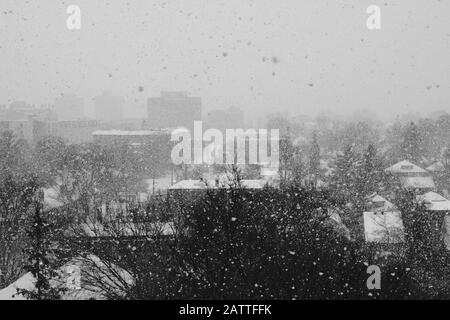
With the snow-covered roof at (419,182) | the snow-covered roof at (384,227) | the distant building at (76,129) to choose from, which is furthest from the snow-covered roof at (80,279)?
the distant building at (76,129)

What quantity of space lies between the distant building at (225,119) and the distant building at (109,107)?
89.1ft

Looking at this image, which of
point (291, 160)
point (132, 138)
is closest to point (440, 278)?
point (291, 160)

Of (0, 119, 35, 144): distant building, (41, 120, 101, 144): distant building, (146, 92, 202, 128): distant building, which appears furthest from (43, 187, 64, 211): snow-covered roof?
(146, 92, 202, 128): distant building

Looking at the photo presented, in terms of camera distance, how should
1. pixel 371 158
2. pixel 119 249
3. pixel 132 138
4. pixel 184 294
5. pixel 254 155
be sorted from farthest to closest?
pixel 132 138 < pixel 254 155 < pixel 371 158 < pixel 119 249 < pixel 184 294

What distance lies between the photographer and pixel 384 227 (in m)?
14.1

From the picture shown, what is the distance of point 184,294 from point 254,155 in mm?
37239

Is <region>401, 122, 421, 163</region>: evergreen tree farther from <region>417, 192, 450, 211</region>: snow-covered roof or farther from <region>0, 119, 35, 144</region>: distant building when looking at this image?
<region>0, 119, 35, 144</region>: distant building

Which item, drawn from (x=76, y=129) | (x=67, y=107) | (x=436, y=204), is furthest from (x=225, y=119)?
(x=436, y=204)

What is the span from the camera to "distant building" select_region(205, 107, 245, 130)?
79750 millimetres

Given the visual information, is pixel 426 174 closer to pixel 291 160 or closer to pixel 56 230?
pixel 291 160

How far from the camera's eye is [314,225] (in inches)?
412

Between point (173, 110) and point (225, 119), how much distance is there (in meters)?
10.7

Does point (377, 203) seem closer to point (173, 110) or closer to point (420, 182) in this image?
point (420, 182)

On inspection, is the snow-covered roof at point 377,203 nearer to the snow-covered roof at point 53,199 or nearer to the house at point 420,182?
the house at point 420,182
